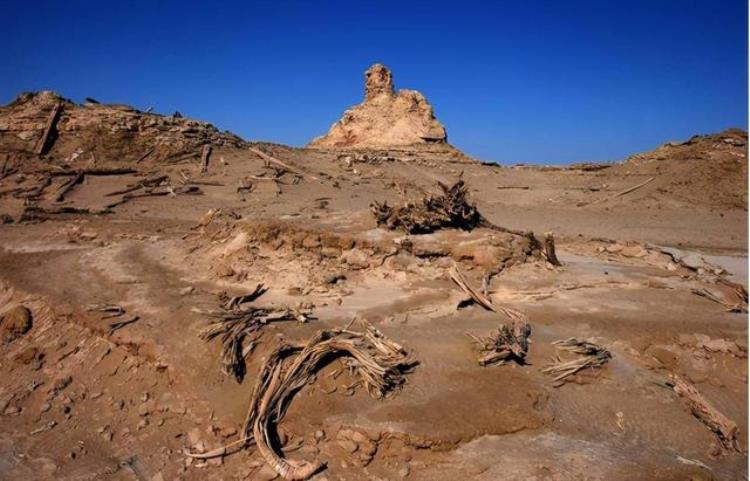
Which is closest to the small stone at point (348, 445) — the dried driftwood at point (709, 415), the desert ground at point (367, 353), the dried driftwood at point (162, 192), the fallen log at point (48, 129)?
the desert ground at point (367, 353)

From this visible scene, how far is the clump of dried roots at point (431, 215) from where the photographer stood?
6.39m

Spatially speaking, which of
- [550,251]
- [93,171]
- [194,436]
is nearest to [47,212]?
[93,171]

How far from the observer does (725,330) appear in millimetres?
4309

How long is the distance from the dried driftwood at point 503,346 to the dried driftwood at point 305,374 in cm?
61

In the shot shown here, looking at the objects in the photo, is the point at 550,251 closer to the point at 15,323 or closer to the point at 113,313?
the point at 113,313

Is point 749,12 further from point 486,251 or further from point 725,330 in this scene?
point 486,251

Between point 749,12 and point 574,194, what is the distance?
15708 mm

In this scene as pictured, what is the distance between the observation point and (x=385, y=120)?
1134 inches

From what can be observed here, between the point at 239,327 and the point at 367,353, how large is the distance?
118 centimetres

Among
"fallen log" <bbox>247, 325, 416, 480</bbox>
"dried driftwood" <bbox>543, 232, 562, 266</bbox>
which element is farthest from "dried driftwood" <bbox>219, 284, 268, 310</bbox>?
"dried driftwood" <bbox>543, 232, 562, 266</bbox>

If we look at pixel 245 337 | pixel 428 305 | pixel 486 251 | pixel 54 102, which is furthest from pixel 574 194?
pixel 54 102

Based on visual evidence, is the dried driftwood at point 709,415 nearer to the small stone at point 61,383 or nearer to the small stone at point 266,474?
the small stone at point 266,474

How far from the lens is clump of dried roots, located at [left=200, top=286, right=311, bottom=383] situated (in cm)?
365

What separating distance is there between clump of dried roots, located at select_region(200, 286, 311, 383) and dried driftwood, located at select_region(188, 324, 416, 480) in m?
0.33
